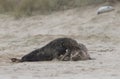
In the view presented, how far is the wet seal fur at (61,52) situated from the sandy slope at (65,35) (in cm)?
32

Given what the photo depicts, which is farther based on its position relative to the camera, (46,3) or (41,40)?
(46,3)

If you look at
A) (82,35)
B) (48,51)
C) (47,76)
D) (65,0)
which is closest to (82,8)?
(65,0)

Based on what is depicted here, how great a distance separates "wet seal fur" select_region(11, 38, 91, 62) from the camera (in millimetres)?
13016

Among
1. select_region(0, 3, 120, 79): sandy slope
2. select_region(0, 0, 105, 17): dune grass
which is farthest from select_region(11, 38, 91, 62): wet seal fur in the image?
select_region(0, 0, 105, 17): dune grass

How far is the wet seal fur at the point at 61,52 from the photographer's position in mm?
13016

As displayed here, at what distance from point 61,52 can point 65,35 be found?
5.46 m

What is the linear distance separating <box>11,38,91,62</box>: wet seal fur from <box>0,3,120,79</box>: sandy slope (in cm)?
32

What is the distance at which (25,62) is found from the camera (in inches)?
510

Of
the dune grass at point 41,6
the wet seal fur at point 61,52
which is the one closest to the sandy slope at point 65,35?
the wet seal fur at point 61,52

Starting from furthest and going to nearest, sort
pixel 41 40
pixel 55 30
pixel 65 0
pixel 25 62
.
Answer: pixel 65 0, pixel 55 30, pixel 41 40, pixel 25 62

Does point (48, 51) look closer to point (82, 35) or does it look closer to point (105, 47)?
point (105, 47)

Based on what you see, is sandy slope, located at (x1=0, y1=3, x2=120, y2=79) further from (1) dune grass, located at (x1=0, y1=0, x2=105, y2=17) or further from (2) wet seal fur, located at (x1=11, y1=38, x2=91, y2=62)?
(1) dune grass, located at (x1=0, y1=0, x2=105, y2=17)

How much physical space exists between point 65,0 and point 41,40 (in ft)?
16.0

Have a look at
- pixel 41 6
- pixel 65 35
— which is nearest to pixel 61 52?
pixel 65 35
